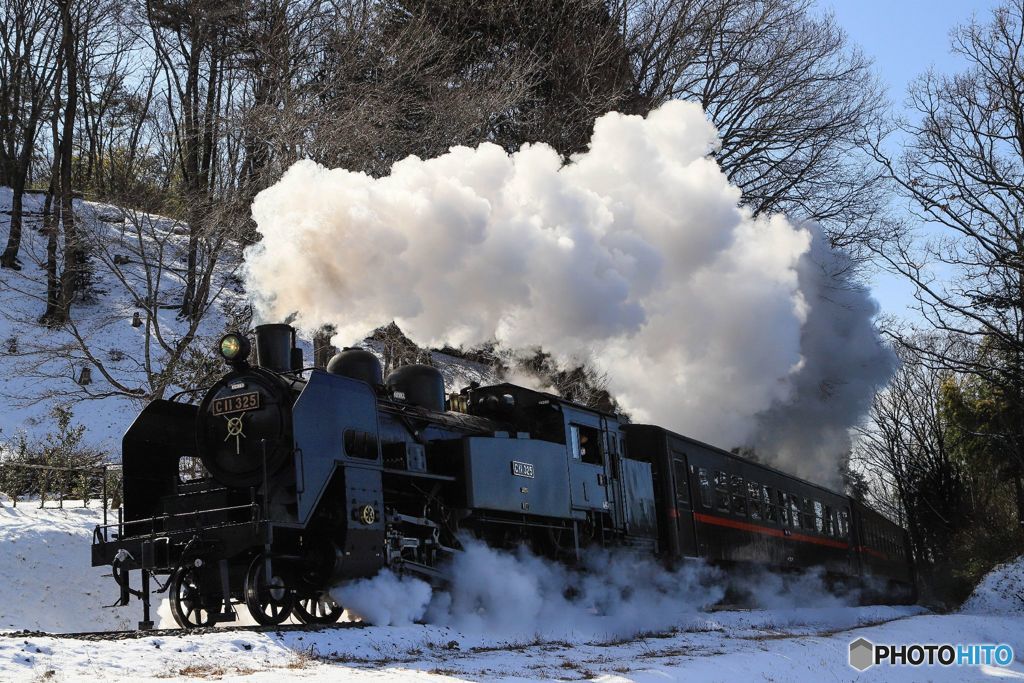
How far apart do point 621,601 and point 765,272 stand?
6.68 m

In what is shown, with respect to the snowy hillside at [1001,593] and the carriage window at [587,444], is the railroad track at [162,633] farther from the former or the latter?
the snowy hillside at [1001,593]

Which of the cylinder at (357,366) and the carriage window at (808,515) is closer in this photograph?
the cylinder at (357,366)

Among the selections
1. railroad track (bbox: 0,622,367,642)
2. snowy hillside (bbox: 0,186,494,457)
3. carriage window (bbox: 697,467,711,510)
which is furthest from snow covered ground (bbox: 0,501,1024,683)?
snowy hillside (bbox: 0,186,494,457)

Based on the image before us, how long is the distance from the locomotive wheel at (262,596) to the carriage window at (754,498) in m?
9.37

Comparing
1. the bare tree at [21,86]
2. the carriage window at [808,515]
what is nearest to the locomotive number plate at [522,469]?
the carriage window at [808,515]

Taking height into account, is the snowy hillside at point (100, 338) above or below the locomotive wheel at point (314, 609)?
above

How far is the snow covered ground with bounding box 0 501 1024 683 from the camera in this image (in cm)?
738

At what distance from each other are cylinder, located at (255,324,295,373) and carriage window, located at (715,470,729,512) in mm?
7989

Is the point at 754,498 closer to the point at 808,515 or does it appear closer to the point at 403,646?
the point at 808,515

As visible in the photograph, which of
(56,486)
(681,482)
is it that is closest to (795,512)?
(681,482)

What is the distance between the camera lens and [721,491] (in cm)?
1627

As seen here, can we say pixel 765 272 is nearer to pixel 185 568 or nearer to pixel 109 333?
pixel 185 568

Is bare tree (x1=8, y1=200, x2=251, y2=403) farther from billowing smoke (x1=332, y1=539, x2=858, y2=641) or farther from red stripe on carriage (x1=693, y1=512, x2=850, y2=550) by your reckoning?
red stripe on carriage (x1=693, y1=512, x2=850, y2=550)

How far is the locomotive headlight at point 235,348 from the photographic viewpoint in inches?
404
